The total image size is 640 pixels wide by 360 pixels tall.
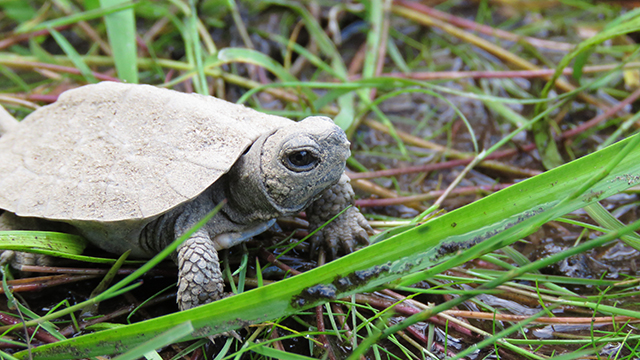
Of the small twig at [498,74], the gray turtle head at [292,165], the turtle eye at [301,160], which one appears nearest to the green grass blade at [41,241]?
the gray turtle head at [292,165]

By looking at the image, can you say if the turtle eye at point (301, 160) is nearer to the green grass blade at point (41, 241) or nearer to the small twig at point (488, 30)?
the green grass blade at point (41, 241)

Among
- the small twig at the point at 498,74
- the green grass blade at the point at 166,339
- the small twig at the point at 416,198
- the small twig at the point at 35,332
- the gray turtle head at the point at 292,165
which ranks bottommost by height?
the green grass blade at the point at 166,339

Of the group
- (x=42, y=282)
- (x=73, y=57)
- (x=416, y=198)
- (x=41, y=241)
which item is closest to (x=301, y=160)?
(x=416, y=198)

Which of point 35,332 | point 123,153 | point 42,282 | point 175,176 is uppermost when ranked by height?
point 123,153

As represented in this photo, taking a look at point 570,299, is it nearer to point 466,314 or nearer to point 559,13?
point 466,314

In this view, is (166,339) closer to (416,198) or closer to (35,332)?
(35,332)

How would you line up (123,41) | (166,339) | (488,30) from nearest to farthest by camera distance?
(166,339), (123,41), (488,30)
